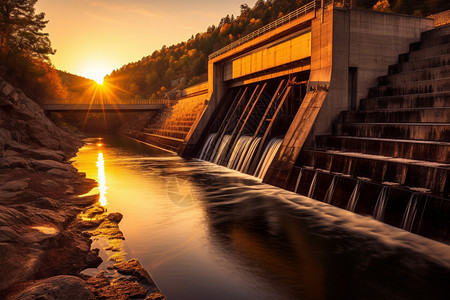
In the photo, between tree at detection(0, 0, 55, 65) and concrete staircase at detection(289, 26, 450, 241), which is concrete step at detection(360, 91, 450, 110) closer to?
concrete staircase at detection(289, 26, 450, 241)

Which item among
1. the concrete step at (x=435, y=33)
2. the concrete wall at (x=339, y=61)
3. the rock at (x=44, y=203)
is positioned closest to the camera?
the rock at (x=44, y=203)

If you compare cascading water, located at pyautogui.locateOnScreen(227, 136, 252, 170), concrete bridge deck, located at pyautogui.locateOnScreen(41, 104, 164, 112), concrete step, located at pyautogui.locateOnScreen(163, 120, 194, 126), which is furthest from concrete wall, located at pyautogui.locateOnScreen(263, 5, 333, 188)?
concrete bridge deck, located at pyautogui.locateOnScreen(41, 104, 164, 112)

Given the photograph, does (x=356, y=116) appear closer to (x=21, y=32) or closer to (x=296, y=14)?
(x=296, y=14)

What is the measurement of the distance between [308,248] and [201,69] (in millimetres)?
108850

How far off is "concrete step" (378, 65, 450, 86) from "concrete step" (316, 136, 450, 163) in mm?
5369

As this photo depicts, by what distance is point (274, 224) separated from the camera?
1248 centimetres

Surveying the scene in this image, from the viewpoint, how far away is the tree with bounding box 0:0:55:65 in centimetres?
4403

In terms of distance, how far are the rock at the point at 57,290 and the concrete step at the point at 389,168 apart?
10.0 metres

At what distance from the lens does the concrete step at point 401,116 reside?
13688mm

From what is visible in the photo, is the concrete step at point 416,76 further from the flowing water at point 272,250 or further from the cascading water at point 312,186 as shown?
the flowing water at point 272,250

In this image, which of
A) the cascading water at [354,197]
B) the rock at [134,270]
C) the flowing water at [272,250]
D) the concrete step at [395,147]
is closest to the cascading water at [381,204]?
the flowing water at [272,250]

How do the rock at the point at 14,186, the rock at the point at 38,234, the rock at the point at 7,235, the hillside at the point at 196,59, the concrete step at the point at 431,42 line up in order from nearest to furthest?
the rock at the point at 7,235
the rock at the point at 38,234
the rock at the point at 14,186
the concrete step at the point at 431,42
the hillside at the point at 196,59

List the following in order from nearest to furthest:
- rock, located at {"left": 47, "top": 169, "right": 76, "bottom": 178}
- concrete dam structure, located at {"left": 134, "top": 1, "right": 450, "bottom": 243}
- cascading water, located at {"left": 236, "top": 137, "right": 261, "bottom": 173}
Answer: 1. concrete dam structure, located at {"left": 134, "top": 1, "right": 450, "bottom": 243}
2. rock, located at {"left": 47, "top": 169, "right": 76, "bottom": 178}
3. cascading water, located at {"left": 236, "top": 137, "right": 261, "bottom": 173}

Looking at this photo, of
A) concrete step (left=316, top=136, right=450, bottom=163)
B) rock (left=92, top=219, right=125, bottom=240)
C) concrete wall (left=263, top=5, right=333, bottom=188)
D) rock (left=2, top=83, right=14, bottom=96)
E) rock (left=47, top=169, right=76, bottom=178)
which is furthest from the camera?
rock (left=2, top=83, right=14, bottom=96)
